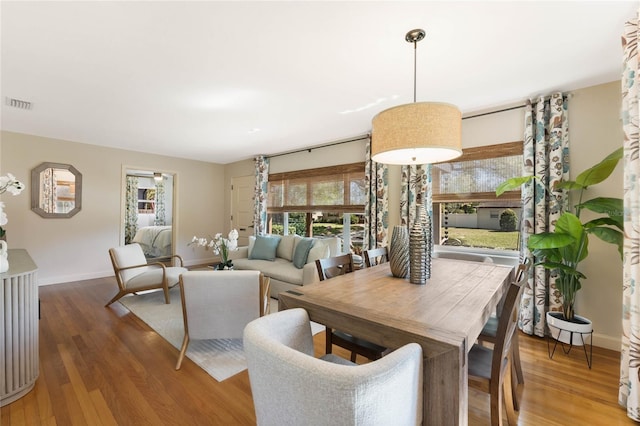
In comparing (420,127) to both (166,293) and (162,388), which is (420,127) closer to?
(162,388)

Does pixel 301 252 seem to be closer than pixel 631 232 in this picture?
No

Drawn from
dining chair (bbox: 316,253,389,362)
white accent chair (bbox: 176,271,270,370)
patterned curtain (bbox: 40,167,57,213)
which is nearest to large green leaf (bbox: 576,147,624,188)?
dining chair (bbox: 316,253,389,362)

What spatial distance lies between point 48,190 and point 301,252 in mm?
4348

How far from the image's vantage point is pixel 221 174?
676 centimetres

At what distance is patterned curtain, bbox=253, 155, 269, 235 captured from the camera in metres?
5.66

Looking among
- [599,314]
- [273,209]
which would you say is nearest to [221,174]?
[273,209]

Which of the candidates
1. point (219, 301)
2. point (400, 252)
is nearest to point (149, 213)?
point (219, 301)

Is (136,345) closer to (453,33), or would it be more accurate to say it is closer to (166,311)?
(166,311)

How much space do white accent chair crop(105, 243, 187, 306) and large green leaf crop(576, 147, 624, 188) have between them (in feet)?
14.1

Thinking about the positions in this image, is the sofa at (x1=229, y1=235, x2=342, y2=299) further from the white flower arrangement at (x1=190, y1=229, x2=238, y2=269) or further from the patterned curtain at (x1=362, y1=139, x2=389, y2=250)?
the white flower arrangement at (x1=190, y1=229, x2=238, y2=269)

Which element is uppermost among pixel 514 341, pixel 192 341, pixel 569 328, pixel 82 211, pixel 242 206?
pixel 242 206

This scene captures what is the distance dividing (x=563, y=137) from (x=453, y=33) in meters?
1.81

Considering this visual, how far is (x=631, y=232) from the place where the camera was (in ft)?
5.60

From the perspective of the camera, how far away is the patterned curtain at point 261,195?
5.66m
